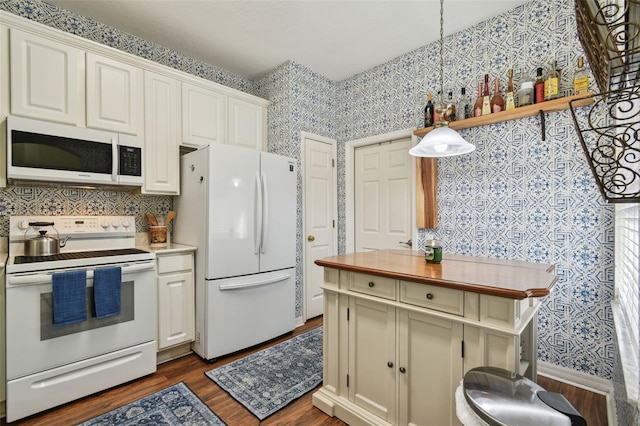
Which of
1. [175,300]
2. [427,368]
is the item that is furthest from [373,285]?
→ [175,300]

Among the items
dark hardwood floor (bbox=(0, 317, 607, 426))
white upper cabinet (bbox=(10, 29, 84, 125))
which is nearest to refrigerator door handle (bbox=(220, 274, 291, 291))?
dark hardwood floor (bbox=(0, 317, 607, 426))

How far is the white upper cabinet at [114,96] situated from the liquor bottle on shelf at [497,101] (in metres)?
3.01

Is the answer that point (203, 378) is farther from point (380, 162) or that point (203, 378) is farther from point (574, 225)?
point (574, 225)

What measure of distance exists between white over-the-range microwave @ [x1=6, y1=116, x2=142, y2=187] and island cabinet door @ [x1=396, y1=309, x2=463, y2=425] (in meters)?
2.43

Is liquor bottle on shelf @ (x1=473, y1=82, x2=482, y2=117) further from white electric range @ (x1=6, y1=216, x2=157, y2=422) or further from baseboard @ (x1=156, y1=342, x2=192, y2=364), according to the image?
baseboard @ (x1=156, y1=342, x2=192, y2=364)

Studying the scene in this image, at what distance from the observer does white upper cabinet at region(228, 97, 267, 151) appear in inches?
129

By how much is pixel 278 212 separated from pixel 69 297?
1697 millimetres

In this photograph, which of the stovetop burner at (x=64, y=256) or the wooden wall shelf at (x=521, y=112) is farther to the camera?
the wooden wall shelf at (x=521, y=112)

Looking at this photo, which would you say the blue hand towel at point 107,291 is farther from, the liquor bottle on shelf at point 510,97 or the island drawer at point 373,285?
the liquor bottle on shelf at point 510,97

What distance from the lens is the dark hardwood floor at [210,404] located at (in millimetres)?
1854

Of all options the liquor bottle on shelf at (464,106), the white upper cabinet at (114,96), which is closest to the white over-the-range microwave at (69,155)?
the white upper cabinet at (114,96)

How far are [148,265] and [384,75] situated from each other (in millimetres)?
3042

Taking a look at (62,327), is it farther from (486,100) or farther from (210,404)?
(486,100)

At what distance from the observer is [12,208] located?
2307mm
